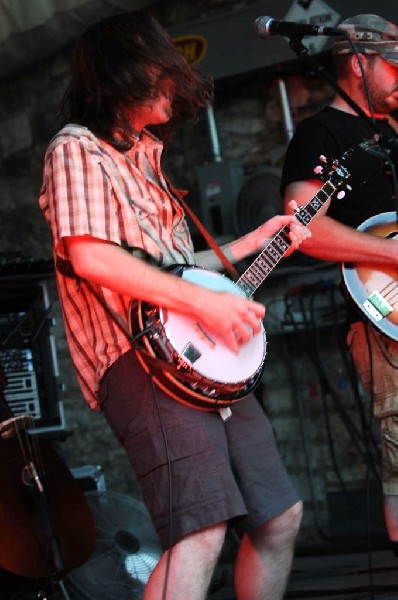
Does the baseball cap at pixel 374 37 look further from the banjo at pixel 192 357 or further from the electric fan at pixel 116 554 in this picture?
the electric fan at pixel 116 554

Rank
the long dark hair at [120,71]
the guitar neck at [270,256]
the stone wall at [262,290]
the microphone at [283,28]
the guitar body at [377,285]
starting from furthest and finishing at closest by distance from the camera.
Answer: the stone wall at [262,290], the guitar body at [377,285], the microphone at [283,28], the guitar neck at [270,256], the long dark hair at [120,71]

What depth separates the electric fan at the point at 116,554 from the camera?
11.6ft

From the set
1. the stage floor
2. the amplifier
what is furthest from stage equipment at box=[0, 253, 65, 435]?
the stage floor

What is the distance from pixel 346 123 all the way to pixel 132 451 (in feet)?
5.07

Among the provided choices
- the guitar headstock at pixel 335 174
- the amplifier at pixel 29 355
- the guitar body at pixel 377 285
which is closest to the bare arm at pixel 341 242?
the guitar body at pixel 377 285

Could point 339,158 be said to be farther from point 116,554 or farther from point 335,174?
point 116,554

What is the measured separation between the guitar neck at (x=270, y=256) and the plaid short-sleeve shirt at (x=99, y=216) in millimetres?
160

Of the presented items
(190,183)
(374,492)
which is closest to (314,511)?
(374,492)

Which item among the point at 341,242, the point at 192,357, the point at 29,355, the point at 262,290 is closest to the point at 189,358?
the point at 192,357

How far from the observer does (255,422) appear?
240 centimetres

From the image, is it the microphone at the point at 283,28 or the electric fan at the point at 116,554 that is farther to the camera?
the electric fan at the point at 116,554

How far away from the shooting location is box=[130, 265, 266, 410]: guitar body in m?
2.11

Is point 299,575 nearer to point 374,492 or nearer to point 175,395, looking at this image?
point 374,492

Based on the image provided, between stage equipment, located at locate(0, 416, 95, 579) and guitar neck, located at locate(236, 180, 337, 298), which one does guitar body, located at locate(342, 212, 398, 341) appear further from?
stage equipment, located at locate(0, 416, 95, 579)
